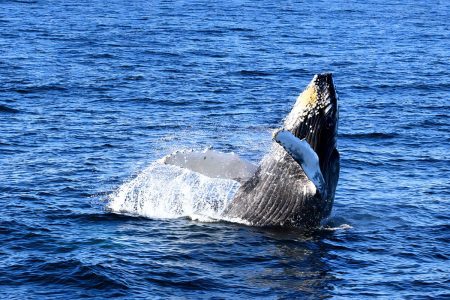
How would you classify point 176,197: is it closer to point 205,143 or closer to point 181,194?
point 181,194

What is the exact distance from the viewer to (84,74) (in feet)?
139

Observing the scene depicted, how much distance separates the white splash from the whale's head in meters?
1.85

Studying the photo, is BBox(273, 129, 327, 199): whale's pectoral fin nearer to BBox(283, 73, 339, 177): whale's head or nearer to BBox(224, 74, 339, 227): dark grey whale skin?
BBox(224, 74, 339, 227): dark grey whale skin

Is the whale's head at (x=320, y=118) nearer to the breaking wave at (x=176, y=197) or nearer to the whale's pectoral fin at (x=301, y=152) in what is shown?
the whale's pectoral fin at (x=301, y=152)

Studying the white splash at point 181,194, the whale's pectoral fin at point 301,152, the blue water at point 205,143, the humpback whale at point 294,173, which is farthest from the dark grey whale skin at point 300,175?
the whale's pectoral fin at point 301,152

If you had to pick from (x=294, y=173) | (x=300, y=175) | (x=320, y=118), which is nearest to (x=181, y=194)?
(x=294, y=173)

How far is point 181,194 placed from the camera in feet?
77.6

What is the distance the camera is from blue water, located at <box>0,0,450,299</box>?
18859mm

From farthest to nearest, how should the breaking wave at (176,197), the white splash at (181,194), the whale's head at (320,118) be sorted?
1. the breaking wave at (176,197)
2. the white splash at (181,194)
3. the whale's head at (320,118)

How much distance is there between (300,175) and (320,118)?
4.34ft

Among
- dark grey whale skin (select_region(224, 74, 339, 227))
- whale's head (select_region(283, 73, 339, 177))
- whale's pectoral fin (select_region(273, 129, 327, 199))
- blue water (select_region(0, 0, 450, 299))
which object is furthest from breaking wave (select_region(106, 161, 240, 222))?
whale's pectoral fin (select_region(273, 129, 327, 199))

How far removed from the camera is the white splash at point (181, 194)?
74.3 ft

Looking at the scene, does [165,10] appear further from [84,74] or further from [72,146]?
[72,146]

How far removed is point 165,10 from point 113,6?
4.53m
